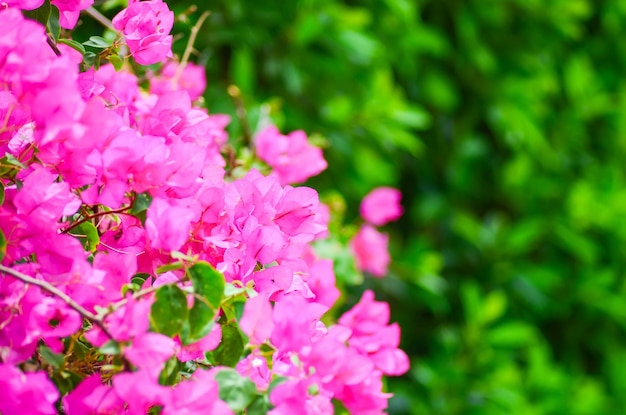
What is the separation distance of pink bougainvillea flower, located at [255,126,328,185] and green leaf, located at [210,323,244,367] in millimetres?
488

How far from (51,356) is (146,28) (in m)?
0.29

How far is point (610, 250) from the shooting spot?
2.57 meters

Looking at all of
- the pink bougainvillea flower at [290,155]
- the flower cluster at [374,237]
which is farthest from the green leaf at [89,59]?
the flower cluster at [374,237]

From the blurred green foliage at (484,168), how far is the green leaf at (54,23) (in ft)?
3.66

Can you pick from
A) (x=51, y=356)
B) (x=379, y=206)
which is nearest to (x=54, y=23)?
(x=51, y=356)

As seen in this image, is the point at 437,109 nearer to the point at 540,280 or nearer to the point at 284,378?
the point at 540,280

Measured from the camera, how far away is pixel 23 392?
0.54 m

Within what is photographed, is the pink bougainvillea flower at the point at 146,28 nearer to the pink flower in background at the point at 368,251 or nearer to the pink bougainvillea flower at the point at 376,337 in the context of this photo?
the pink bougainvillea flower at the point at 376,337

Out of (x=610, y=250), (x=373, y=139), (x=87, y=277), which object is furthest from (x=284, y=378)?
(x=610, y=250)

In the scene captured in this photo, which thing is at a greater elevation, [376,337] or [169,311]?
[169,311]

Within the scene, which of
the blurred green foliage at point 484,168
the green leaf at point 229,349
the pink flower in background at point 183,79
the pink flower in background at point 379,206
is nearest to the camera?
the green leaf at point 229,349

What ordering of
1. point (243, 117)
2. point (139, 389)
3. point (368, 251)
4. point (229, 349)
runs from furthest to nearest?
1. point (368, 251)
2. point (243, 117)
3. point (229, 349)
4. point (139, 389)

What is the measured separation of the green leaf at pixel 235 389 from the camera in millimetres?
564

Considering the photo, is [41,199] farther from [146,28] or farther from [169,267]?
[146,28]
